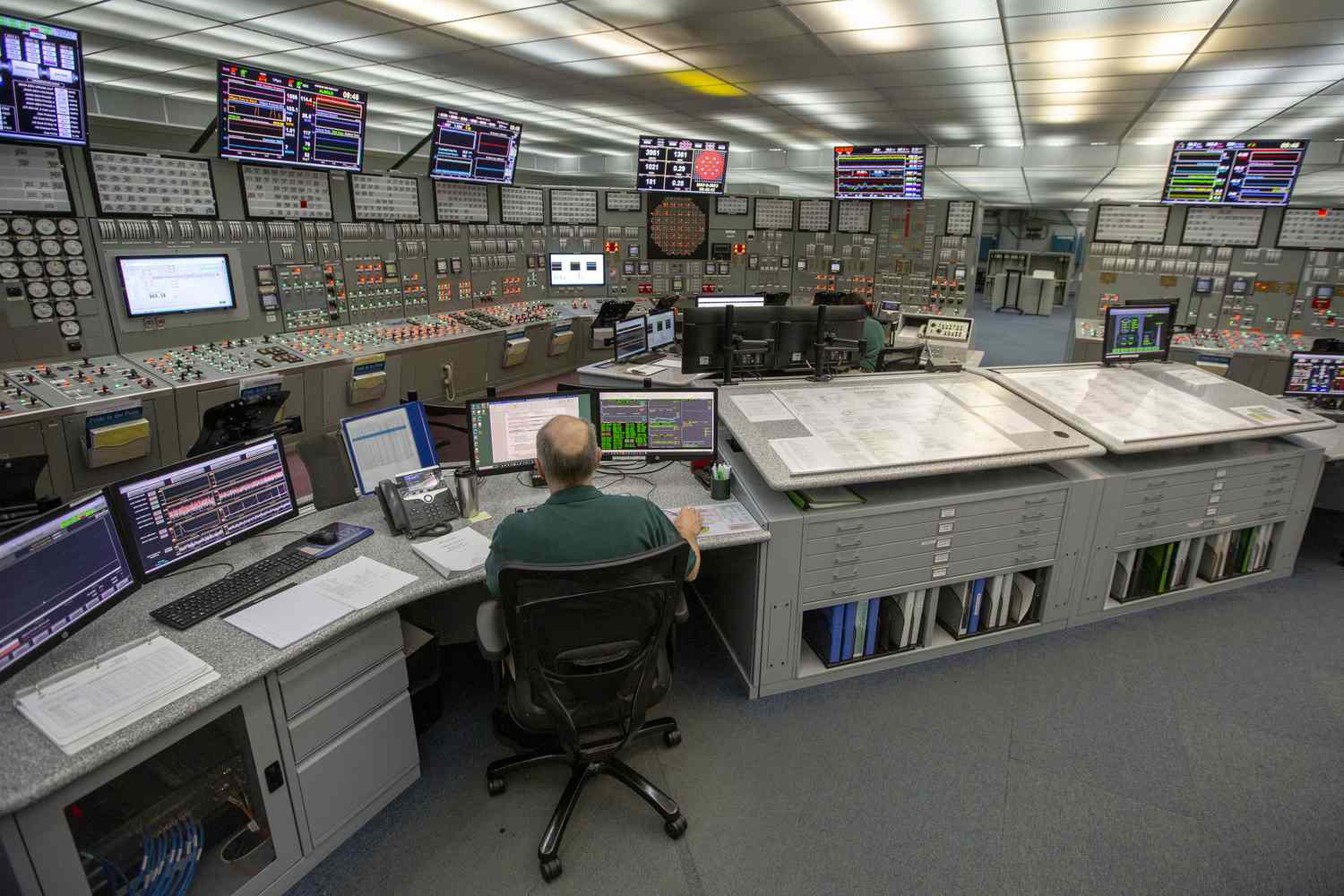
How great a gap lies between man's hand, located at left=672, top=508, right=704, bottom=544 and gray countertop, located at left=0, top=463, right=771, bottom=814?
8 cm

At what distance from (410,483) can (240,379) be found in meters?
2.35

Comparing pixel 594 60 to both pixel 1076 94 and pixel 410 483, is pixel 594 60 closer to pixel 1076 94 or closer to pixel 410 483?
pixel 1076 94

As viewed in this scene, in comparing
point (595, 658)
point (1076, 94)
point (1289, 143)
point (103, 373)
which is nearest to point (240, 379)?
point (103, 373)

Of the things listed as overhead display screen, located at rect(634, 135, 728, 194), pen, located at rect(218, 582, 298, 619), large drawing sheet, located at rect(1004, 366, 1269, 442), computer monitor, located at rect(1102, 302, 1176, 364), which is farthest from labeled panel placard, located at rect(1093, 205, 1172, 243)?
pen, located at rect(218, 582, 298, 619)

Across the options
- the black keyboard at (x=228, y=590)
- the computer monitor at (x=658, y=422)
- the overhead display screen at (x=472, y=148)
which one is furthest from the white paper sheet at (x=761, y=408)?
the overhead display screen at (x=472, y=148)

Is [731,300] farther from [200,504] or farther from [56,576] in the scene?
[56,576]

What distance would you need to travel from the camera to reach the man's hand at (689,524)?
2.04 metres

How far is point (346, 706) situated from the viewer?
5.87 feet

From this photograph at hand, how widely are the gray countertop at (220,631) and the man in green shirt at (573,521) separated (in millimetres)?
425

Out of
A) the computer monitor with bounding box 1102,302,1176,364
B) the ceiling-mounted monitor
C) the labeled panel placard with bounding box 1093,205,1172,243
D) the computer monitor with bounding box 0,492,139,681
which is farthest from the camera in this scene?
the labeled panel placard with bounding box 1093,205,1172,243

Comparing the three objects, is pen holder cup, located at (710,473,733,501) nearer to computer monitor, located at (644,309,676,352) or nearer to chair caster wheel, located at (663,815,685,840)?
chair caster wheel, located at (663,815,685,840)

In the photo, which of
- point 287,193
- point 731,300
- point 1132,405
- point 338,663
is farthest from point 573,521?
point 731,300

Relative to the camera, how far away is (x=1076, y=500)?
268cm

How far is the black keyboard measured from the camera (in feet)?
5.59
